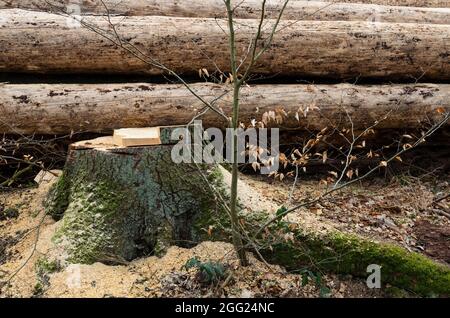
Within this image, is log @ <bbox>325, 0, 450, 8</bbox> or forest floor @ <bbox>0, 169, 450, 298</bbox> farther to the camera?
log @ <bbox>325, 0, 450, 8</bbox>

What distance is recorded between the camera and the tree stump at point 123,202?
388 centimetres

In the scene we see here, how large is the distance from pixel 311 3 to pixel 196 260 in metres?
4.21

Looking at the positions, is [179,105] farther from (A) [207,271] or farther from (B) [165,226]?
(A) [207,271]

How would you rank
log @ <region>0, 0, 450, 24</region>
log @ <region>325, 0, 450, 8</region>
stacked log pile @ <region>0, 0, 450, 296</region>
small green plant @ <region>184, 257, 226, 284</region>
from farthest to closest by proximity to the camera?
1. log @ <region>325, 0, 450, 8</region>
2. log @ <region>0, 0, 450, 24</region>
3. stacked log pile @ <region>0, 0, 450, 296</region>
4. small green plant @ <region>184, 257, 226, 284</region>

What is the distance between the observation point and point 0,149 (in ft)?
16.7

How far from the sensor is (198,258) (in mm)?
3906

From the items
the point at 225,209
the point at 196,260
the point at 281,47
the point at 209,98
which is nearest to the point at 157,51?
the point at 209,98

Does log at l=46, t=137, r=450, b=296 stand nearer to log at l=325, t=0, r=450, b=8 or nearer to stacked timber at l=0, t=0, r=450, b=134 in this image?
stacked timber at l=0, t=0, r=450, b=134

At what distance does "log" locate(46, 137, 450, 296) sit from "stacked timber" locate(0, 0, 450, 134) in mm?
1022

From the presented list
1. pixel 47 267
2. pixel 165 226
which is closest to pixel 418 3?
pixel 165 226

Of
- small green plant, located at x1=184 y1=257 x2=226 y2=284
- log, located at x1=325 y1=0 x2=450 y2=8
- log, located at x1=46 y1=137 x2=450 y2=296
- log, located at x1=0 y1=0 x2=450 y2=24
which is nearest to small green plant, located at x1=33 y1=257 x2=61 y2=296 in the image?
log, located at x1=46 y1=137 x2=450 y2=296

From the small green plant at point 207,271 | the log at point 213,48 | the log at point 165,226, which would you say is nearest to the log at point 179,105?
the log at point 213,48

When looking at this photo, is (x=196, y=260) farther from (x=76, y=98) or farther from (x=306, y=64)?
(x=306, y=64)

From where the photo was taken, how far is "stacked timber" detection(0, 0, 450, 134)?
495 cm
